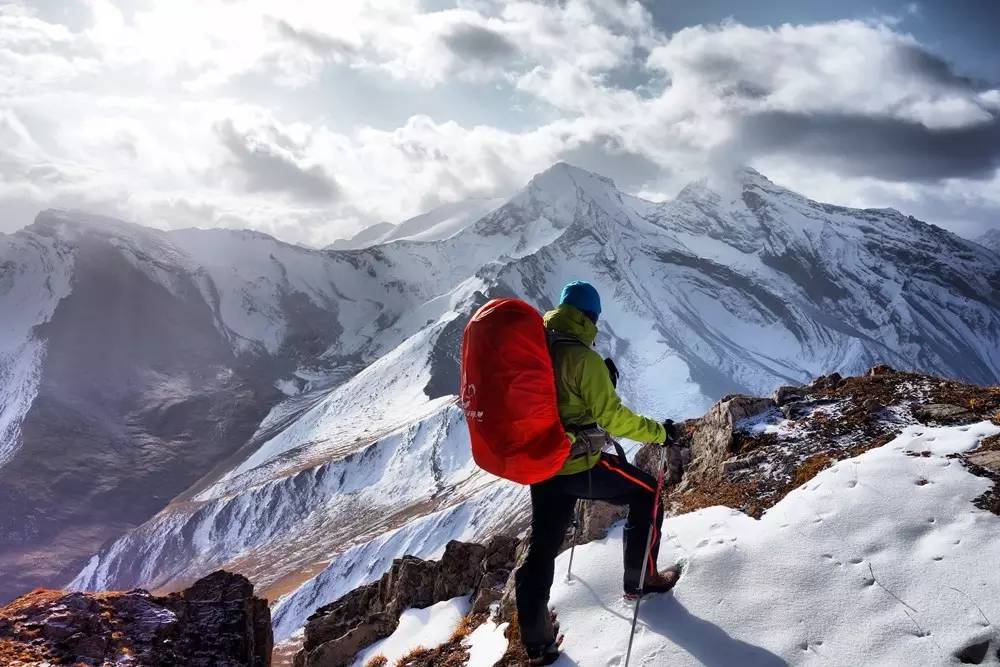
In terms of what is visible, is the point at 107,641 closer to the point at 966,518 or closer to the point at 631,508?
the point at 631,508

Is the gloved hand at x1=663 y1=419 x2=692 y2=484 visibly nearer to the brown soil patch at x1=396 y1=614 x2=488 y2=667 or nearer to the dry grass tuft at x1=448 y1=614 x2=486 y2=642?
the dry grass tuft at x1=448 y1=614 x2=486 y2=642

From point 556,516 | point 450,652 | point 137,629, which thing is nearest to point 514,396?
point 556,516

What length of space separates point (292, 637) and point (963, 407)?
132076 millimetres

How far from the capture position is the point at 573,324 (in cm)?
727

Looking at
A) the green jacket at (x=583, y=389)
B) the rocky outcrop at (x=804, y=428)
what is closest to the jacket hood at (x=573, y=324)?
the green jacket at (x=583, y=389)

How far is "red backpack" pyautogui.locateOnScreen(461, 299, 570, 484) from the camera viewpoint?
22.0 feet

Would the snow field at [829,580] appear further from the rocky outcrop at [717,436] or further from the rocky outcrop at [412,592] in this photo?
the rocky outcrop at [412,592]

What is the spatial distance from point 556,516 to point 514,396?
5.72 feet

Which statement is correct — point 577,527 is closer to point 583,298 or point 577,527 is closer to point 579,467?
point 579,467

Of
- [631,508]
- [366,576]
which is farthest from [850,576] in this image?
[366,576]

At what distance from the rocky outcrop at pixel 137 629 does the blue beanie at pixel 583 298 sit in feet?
24.8

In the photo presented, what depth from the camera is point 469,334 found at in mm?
7043

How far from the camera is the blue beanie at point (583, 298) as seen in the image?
7.39 metres

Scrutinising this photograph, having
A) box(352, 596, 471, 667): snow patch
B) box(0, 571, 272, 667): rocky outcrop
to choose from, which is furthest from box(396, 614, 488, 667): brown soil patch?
box(0, 571, 272, 667): rocky outcrop
